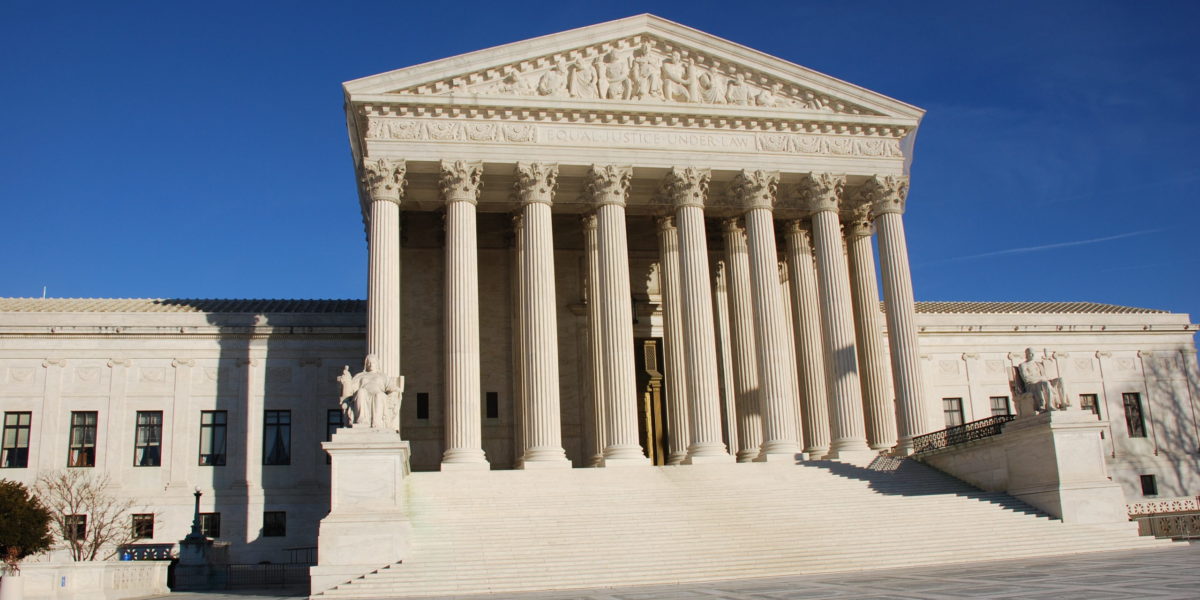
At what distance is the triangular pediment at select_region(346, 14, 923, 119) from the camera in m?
35.2

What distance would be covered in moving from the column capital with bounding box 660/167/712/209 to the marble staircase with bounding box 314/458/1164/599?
980 cm

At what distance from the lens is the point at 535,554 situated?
2436cm

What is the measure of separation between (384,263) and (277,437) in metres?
10.9

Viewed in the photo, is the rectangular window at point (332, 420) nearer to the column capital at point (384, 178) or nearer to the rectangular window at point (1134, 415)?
the column capital at point (384, 178)

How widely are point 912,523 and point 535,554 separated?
417 inches

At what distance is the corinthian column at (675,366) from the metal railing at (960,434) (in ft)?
26.9

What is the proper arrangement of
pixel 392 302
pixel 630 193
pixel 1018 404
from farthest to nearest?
pixel 630 193 < pixel 392 302 < pixel 1018 404

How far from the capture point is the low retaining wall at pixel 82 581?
24766 millimetres

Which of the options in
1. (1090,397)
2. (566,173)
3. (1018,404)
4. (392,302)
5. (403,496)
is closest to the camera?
(403,496)

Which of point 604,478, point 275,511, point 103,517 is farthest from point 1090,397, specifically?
point 103,517

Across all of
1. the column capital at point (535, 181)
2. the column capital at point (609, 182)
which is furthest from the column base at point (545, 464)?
the column capital at point (609, 182)

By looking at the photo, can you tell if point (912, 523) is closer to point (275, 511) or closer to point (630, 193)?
point (630, 193)

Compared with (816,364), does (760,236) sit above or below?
above

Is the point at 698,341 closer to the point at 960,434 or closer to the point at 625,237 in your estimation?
the point at 625,237
